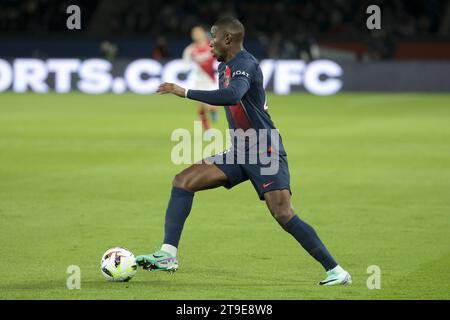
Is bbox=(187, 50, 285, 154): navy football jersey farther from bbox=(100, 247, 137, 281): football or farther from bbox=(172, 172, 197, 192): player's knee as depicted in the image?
bbox=(100, 247, 137, 281): football

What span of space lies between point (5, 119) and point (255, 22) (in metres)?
15.1

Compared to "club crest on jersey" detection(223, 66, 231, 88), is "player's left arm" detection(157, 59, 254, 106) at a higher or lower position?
lower

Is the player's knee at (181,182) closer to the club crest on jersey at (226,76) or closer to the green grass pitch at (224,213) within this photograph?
the green grass pitch at (224,213)

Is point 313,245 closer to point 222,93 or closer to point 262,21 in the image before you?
point 222,93

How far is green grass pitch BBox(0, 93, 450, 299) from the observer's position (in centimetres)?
813

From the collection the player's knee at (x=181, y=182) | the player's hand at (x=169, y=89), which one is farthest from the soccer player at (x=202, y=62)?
the player's hand at (x=169, y=89)

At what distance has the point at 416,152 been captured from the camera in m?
18.2

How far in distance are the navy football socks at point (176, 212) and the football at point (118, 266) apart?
42 cm

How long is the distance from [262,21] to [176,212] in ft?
96.8

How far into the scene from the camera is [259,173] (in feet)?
26.8

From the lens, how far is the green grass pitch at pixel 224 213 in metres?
8.13

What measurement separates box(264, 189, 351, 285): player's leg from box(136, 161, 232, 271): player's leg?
0.54 metres

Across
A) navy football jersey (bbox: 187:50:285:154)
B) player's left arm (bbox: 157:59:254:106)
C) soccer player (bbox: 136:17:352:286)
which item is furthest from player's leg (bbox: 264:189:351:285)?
player's left arm (bbox: 157:59:254:106)

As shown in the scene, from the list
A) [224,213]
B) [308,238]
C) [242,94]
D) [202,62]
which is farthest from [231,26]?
[202,62]
